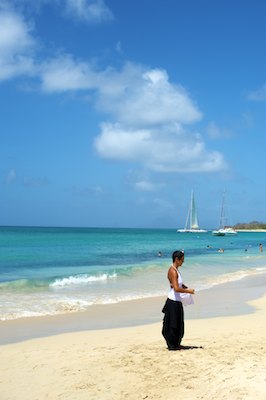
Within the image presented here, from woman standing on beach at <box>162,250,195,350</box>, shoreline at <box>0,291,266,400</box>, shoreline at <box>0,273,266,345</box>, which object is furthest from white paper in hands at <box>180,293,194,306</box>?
shoreline at <box>0,273,266,345</box>

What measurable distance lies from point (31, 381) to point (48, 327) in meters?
4.70

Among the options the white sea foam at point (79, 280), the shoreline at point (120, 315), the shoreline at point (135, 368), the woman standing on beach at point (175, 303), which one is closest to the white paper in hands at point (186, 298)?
the woman standing on beach at point (175, 303)

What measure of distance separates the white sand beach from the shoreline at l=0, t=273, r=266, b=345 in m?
1.34

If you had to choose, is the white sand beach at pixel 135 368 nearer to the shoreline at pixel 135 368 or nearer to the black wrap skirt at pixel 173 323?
the shoreline at pixel 135 368

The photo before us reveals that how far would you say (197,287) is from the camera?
66.8 feet

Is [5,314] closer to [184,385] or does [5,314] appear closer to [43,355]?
[43,355]

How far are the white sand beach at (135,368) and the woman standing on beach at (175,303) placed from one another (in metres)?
0.27

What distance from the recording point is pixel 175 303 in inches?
305

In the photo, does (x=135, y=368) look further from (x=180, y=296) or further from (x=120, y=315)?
(x=120, y=315)

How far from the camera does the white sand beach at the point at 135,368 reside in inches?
235

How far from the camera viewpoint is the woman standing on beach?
7635 mm

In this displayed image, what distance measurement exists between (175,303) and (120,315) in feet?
19.2

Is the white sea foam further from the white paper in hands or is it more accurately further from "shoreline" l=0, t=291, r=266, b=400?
the white paper in hands

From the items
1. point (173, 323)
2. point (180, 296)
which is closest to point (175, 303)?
point (180, 296)
